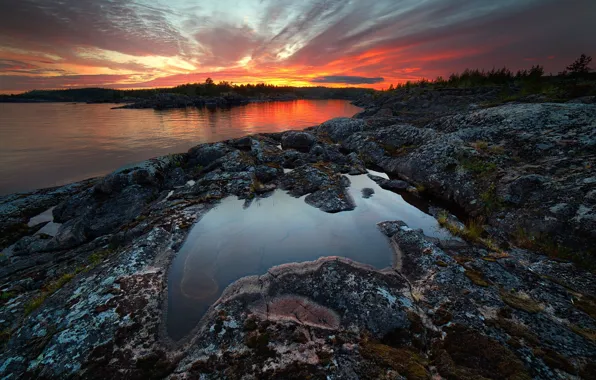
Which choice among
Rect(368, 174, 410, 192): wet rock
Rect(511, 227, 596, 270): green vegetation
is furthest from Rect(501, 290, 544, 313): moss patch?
Rect(368, 174, 410, 192): wet rock

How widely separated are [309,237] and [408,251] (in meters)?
3.92

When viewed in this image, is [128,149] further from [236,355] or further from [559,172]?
[559,172]

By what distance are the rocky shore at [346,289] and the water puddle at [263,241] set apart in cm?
45

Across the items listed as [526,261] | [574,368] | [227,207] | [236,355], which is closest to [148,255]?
[227,207]

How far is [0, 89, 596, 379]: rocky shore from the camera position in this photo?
4.90 meters

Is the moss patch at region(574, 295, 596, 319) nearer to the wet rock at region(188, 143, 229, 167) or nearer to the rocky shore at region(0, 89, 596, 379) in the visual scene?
the rocky shore at region(0, 89, 596, 379)

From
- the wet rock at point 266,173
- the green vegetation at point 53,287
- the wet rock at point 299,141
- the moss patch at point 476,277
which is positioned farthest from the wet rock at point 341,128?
the green vegetation at point 53,287

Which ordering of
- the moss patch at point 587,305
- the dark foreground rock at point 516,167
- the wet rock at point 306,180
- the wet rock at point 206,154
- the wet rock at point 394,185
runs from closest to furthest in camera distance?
the moss patch at point 587,305, the dark foreground rock at point 516,167, the wet rock at point 306,180, the wet rock at point 394,185, the wet rock at point 206,154

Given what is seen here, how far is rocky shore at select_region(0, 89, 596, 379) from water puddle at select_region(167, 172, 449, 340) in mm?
455

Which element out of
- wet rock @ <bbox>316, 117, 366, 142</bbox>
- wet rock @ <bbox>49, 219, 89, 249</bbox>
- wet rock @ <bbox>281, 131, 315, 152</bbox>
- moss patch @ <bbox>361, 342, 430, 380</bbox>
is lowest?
wet rock @ <bbox>49, 219, 89, 249</bbox>

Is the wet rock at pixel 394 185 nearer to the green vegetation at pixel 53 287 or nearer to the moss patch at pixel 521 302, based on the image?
the moss patch at pixel 521 302

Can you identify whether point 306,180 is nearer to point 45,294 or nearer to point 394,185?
point 394,185

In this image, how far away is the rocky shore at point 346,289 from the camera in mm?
4902

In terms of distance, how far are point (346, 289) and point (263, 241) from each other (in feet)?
13.4
